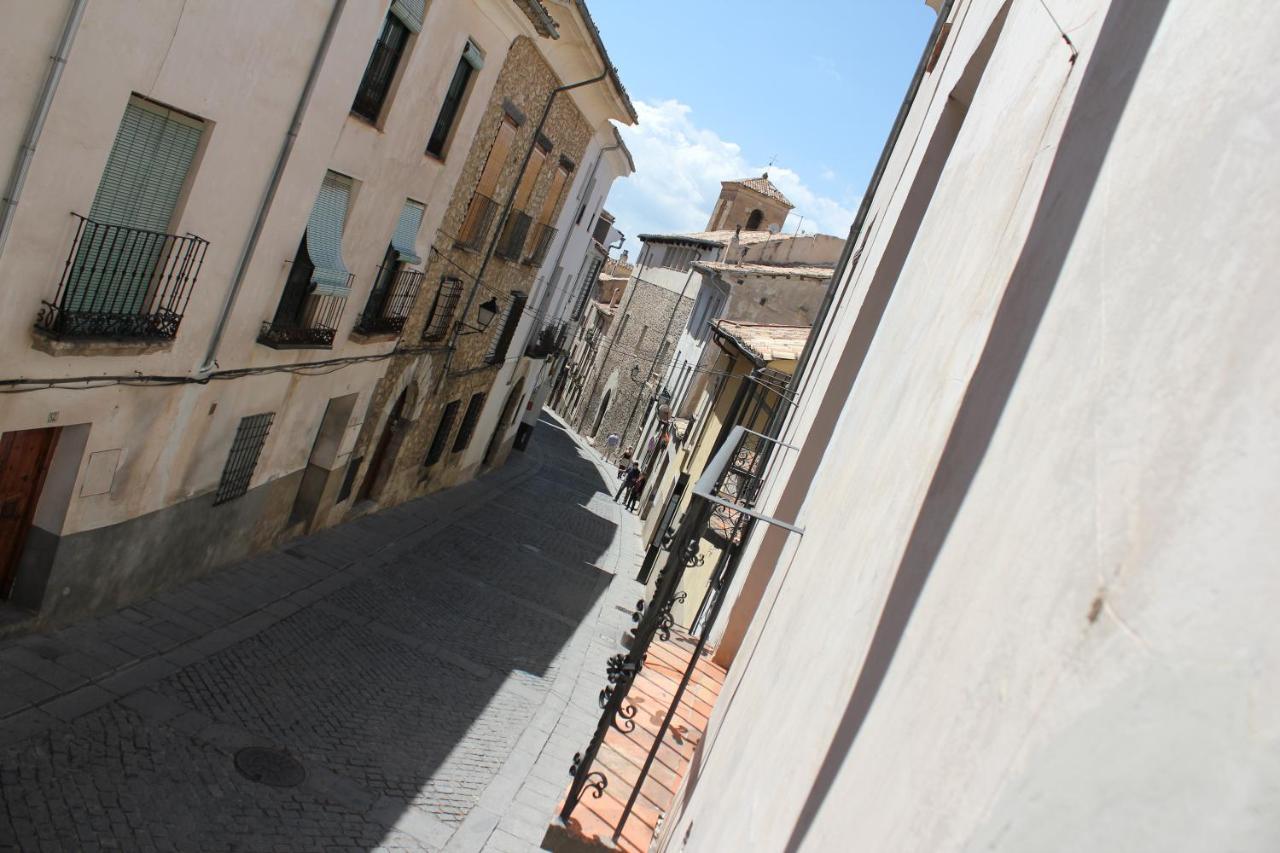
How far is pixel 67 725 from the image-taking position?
8.64 m

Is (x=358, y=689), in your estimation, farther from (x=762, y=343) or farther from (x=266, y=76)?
(x=762, y=343)

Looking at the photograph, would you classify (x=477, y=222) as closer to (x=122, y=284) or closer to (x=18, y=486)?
(x=122, y=284)

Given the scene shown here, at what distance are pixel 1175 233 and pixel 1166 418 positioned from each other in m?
0.32

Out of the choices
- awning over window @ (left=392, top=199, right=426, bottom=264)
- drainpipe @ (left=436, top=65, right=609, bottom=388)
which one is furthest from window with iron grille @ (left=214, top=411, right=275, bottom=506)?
drainpipe @ (left=436, top=65, right=609, bottom=388)

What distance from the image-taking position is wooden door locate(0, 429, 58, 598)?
9430 mm

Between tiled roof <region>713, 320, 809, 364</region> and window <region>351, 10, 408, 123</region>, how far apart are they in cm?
714

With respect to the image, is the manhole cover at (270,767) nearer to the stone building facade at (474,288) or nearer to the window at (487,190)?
the stone building facade at (474,288)

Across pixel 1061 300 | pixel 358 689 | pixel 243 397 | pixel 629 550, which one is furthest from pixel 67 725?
pixel 629 550

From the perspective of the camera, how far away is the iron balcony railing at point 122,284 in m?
8.71

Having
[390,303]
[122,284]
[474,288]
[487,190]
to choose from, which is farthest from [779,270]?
[122,284]

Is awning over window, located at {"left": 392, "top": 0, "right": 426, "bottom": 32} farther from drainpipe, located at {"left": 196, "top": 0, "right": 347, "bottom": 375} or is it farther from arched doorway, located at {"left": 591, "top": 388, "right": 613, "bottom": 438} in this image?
arched doorway, located at {"left": 591, "top": 388, "right": 613, "bottom": 438}

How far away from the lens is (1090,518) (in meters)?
1.43

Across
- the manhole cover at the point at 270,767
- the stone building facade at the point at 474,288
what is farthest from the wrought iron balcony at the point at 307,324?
the manhole cover at the point at 270,767

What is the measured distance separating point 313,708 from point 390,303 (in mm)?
7379
